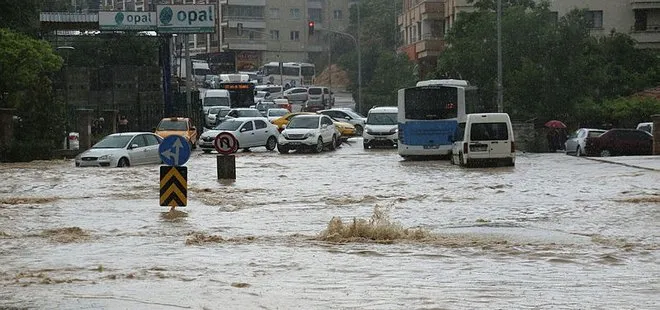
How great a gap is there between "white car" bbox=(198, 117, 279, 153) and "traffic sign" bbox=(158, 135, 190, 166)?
28.3 meters

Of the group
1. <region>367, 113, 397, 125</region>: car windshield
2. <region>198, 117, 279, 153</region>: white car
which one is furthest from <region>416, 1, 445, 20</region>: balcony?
<region>198, 117, 279, 153</region>: white car

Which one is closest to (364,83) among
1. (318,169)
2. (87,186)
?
(318,169)

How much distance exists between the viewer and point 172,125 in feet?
176

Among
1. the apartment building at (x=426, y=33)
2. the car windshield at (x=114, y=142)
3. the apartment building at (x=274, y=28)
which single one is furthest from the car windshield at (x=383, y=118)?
the apartment building at (x=274, y=28)

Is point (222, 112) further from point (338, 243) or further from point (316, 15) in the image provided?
point (316, 15)

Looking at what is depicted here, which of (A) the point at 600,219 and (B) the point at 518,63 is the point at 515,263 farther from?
(B) the point at 518,63

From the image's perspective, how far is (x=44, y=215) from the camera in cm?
2420

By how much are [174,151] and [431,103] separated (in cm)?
2326

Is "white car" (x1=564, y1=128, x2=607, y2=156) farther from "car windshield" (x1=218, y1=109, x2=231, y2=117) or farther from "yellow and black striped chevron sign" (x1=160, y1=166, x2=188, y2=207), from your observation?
"yellow and black striped chevron sign" (x1=160, y1=166, x2=188, y2=207)

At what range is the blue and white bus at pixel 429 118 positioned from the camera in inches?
1754

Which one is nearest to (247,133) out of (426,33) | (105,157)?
(105,157)

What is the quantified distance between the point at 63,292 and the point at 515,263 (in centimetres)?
560

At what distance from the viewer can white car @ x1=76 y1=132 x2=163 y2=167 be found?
40750mm

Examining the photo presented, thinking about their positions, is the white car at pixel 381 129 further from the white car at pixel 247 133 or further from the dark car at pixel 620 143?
the dark car at pixel 620 143
